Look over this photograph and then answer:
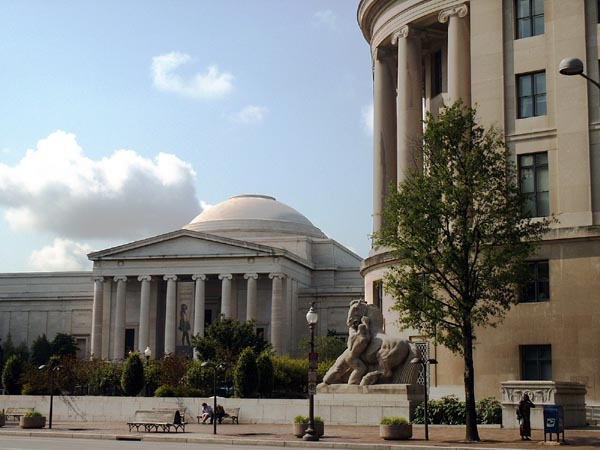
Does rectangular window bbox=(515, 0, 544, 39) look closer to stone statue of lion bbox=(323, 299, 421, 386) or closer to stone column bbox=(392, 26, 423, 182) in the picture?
stone column bbox=(392, 26, 423, 182)

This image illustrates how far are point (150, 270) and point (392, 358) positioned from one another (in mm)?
76326

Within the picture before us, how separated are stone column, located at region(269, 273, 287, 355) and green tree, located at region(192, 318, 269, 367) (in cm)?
2489

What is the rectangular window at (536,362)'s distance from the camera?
42625 millimetres

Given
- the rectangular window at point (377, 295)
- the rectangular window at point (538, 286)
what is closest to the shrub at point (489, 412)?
the rectangular window at point (538, 286)

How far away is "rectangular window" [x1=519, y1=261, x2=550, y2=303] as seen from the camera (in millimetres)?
42953

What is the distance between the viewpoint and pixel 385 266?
5059cm

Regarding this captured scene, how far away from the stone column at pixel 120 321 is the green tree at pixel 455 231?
3201 inches

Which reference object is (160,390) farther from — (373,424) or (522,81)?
(522,81)

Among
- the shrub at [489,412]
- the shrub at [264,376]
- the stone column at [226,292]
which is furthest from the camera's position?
A: the stone column at [226,292]

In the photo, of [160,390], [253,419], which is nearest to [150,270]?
[160,390]

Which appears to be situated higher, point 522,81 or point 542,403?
point 522,81

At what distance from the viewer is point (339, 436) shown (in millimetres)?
34812

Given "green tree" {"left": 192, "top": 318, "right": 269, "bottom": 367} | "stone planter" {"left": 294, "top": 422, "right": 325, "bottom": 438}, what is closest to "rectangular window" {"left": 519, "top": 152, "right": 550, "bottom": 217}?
"stone planter" {"left": 294, "top": 422, "right": 325, "bottom": 438}

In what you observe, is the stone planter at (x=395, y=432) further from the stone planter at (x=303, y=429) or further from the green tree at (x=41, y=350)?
the green tree at (x=41, y=350)
